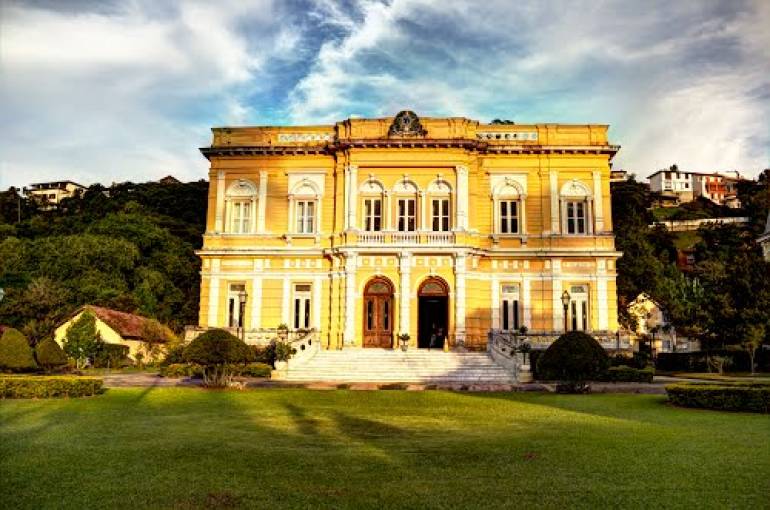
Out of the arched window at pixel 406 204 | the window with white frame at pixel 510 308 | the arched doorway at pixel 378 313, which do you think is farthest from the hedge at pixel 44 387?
the window with white frame at pixel 510 308

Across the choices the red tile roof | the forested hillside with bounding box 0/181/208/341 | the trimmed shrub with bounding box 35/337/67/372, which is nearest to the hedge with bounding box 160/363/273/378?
the trimmed shrub with bounding box 35/337/67/372

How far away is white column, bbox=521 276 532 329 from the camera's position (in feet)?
109

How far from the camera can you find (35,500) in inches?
286

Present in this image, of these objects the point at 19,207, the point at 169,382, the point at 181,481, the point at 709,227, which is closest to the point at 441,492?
the point at 181,481

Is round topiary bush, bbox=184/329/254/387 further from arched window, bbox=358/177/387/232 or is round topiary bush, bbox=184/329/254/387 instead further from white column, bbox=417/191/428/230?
white column, bbox=417/191/428/230

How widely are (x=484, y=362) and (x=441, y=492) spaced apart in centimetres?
2089

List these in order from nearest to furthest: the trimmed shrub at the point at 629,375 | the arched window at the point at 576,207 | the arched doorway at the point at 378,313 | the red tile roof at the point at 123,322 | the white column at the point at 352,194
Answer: the trimmed shrub at the point at 629,375, the arched doorway at the point at 378,313, the white column at the point at 352,194, the arched window at the point at 576,207, the red tile roof at the point at 123,322

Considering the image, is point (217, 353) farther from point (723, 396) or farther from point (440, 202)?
point (440, 202)

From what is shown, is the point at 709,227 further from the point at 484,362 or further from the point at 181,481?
the point at 181,481

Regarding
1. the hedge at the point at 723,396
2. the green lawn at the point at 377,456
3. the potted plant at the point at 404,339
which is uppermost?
the potted plant at the point at 404,339

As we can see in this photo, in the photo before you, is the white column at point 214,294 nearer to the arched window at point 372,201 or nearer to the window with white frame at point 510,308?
the arched window at point 372,201

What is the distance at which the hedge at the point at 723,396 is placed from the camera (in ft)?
52.5

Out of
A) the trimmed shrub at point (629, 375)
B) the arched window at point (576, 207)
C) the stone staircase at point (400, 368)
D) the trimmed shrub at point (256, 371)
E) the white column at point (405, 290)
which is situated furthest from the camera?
the arched window at point (576, 207)

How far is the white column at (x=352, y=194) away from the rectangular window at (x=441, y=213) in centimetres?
382
